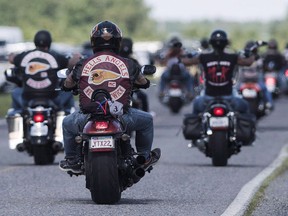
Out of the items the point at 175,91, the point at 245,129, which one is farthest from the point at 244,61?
the point at 175,91

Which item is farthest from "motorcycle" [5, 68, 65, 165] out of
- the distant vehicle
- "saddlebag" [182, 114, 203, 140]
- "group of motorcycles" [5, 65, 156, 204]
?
the distant vehicle

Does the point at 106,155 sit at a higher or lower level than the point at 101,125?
lower

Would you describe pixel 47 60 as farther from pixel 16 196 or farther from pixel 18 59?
pixel 16 196

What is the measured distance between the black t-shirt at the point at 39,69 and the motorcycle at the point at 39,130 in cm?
18

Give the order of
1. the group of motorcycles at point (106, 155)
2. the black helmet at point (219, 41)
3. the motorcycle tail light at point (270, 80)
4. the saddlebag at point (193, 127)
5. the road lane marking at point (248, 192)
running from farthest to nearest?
the motorcycle tail light at point (270, 80) < the black helmet at point (219, 41) < the saddlebag at point (193, 127) < the group of motorcycles at point (106, 155) < the road lane marking at point (248, 192)

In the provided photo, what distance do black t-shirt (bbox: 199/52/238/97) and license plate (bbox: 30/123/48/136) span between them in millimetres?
2306

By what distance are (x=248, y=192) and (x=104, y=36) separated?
2332mm

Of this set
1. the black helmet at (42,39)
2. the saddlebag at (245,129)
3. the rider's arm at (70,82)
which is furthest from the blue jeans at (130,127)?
the black helmet at (42,39)

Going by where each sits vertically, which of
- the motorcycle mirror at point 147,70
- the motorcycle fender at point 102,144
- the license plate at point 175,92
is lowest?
the license plate at point 175,92

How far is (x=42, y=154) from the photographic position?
61.9 feet

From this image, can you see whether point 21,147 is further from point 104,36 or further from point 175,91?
point 175,91

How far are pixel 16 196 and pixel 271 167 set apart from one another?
536 cm

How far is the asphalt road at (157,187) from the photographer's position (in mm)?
12688

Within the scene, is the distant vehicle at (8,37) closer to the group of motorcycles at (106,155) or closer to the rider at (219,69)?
the rider at (219,69)
